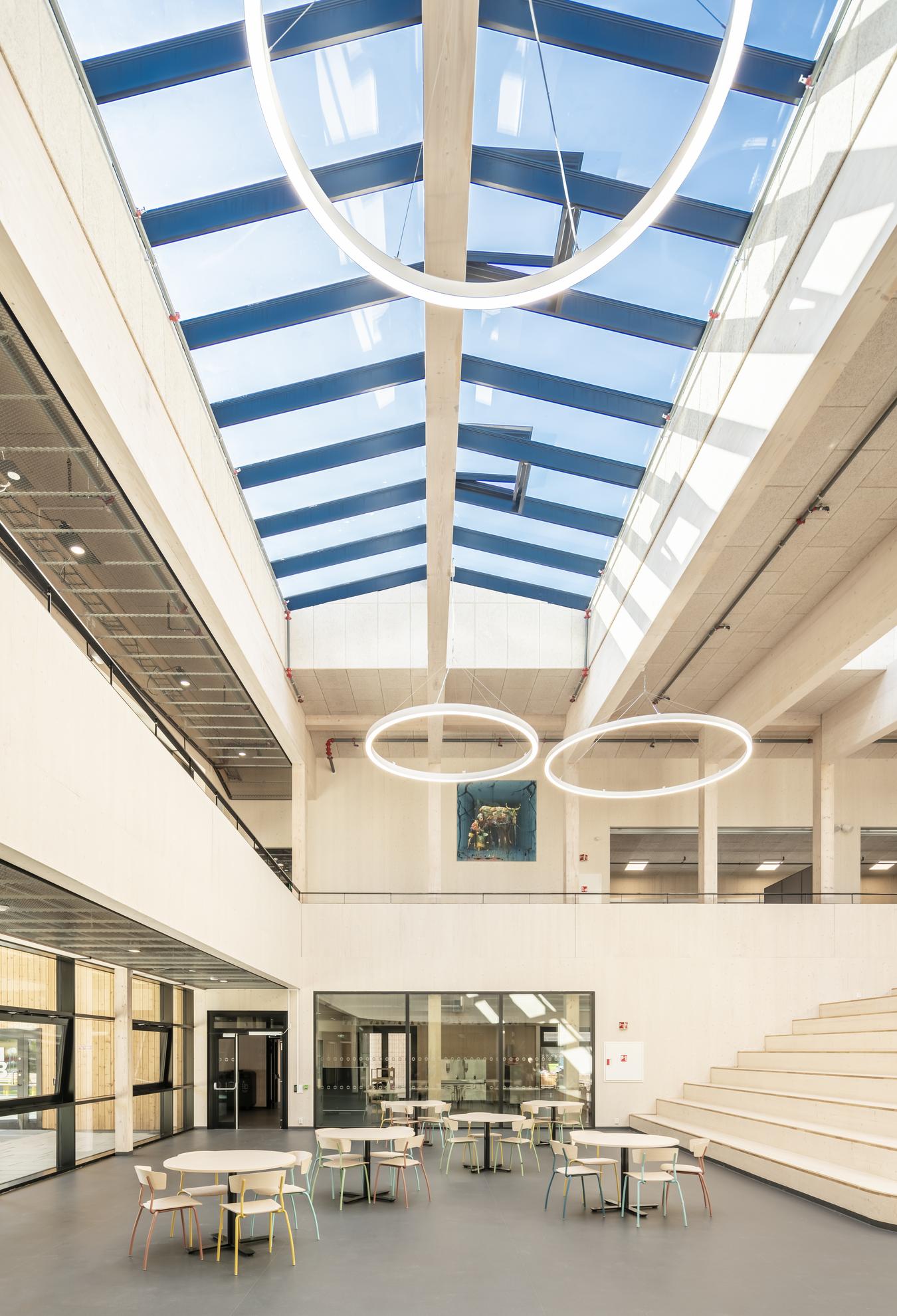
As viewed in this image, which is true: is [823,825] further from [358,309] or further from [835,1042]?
[358,309]

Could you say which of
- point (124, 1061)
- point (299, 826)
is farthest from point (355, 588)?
point (124, 1061)

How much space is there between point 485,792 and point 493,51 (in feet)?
59.8

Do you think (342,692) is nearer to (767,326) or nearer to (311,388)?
(311,388)

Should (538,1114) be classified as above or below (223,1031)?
below

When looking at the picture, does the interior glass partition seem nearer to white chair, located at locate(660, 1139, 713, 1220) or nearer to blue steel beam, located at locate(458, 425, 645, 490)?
white chair, located at locate(660, 1139, 713, 1220)

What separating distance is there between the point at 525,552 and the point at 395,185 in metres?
8.37

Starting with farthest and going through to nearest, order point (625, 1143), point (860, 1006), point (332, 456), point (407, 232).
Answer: point (860, 1006) → point (332, 456) → point (625, 1143) → point (407, 232)

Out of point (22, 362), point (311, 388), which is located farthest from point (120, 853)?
point (311, 388)

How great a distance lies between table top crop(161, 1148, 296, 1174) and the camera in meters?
9.53

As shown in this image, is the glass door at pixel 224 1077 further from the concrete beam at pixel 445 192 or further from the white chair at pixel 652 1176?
the concrete beam at pixel 445 192

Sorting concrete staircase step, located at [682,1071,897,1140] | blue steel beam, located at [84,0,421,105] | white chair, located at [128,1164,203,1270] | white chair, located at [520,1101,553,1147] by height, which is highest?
blue steel beam, located at [84,0,421,105]

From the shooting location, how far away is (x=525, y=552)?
17609mm

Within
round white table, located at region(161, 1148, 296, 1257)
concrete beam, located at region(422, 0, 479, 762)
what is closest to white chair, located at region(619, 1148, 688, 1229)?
round white table, located at region(161, 1148, 296, 1257)

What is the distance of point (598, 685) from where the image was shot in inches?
733
